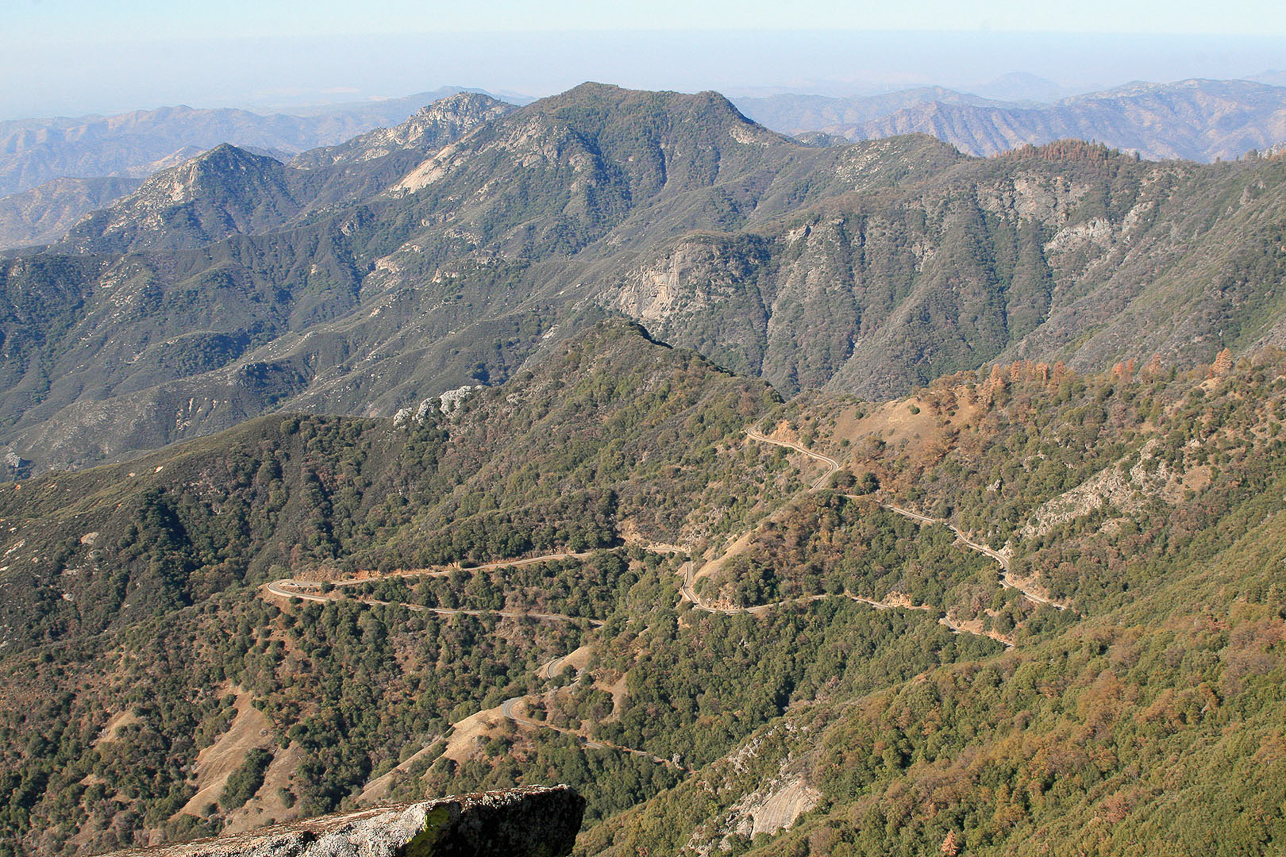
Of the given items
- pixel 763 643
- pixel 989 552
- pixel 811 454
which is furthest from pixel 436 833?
pixel 811 454

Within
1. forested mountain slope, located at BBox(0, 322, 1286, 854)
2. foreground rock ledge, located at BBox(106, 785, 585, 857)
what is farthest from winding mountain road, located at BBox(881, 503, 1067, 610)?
foreground rock ledge, located at BBox(106, 785, 585, 857)

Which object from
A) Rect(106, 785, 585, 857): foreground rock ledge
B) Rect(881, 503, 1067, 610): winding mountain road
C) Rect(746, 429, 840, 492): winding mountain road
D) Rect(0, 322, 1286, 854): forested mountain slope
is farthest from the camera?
Rect(746, 429, 840, 492): winding mountain road

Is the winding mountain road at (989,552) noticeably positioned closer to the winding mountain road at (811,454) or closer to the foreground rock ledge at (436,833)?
the winding mountain road at (811,454)

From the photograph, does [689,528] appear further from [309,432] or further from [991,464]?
[309,432]

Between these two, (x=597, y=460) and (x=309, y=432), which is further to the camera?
(x=309, y=432)

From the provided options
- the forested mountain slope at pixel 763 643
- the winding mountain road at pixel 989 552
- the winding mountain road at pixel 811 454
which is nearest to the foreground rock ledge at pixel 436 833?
the forested mountain slope at pixel 763 643

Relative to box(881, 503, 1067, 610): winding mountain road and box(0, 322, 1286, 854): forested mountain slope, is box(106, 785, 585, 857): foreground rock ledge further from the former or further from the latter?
box(881, 503, 1067, 610): winding mountain road

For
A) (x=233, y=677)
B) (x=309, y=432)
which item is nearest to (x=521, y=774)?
(x=233, y=677)

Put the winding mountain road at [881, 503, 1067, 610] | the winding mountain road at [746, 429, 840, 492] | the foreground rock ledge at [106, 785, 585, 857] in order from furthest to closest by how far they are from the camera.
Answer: the winding mountain road at [746, 429, 840, 492], the winding mountain road at [881, 503, 1067, 610], the foreground rock ledge at [106, 785, 585, 857]
